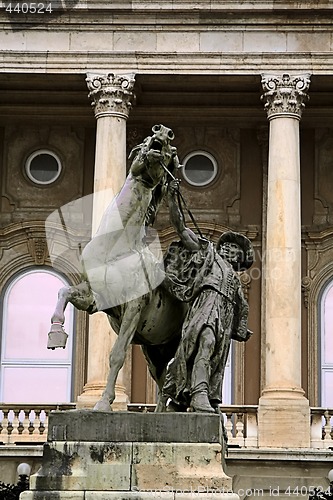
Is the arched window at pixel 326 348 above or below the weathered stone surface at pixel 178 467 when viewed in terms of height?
above

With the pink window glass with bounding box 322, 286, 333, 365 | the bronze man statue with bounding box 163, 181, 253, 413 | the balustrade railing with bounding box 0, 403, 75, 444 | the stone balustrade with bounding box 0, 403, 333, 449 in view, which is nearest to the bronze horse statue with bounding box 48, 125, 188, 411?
the bronze man statue with bounding box 163, 181, 253, 413

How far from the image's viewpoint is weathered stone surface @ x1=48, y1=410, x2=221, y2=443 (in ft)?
30.5

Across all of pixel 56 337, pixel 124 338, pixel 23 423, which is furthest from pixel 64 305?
pixel 23 423

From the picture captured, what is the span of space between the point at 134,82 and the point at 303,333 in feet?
21.4

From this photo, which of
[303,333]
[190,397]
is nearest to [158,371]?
[190,397]

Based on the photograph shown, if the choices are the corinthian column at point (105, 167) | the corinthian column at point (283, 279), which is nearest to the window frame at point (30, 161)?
the corinthian column at point (105, 167)

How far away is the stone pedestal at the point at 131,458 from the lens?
9125 millimetres

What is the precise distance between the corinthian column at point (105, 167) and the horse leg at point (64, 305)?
13476 millimetres

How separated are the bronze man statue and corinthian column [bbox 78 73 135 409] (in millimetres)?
13171

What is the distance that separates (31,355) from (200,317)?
1799 cm

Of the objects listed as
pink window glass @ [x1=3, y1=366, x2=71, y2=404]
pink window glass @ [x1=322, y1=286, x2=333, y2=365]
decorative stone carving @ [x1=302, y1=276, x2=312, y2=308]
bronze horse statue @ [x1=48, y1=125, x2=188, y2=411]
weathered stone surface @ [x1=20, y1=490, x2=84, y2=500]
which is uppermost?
decorative stone carving @ [x1=302, y1=276, x2=312, y2=308]

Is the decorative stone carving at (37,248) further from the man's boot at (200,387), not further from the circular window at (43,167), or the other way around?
the man's boot at (200,387)

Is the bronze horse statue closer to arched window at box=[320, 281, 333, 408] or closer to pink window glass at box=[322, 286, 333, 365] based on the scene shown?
arched window at box=[320, 281, 333, 408]

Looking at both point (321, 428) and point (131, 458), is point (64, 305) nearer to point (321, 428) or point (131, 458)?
point (131, 458)
